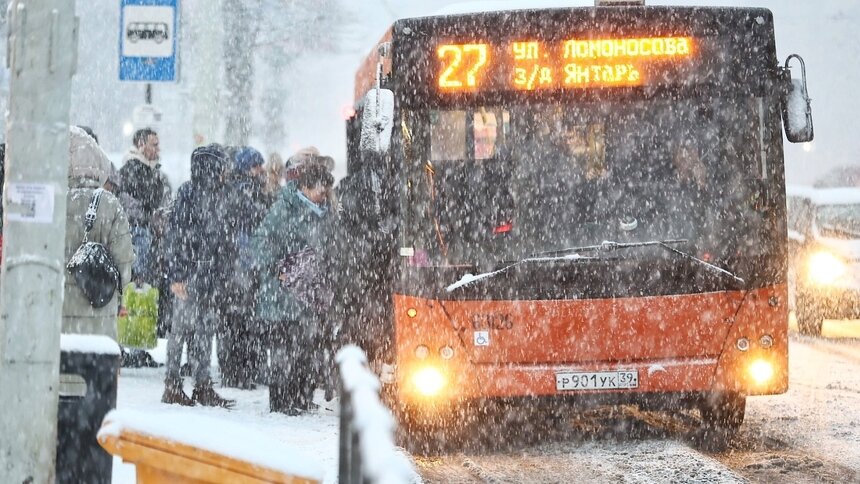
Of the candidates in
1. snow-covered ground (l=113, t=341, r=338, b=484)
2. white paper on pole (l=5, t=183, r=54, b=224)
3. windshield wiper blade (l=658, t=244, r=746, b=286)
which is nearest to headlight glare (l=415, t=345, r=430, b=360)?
snow-covered ground (l=113, t=341, r=338, b=484)

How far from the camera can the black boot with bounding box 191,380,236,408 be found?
9.66 m

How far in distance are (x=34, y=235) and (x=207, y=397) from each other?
4.65 m

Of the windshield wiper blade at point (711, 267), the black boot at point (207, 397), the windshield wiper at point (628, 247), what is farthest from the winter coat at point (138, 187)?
the windshield wiper blade at point (711, 267)

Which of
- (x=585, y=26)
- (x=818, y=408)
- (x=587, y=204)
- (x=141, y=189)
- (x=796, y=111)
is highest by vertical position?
(x=585, y=26)

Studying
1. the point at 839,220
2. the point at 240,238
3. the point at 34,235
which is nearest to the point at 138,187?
the point at 240,238

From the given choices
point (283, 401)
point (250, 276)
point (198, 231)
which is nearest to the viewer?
point (283, 401)

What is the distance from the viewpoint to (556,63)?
838 centimetres

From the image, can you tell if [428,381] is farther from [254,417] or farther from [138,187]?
[138,187]

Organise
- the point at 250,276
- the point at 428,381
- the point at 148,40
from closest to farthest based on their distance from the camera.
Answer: the point at 428,381
the point at 250,276
the point at 148,40

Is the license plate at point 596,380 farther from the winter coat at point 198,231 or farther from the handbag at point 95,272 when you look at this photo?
the winter coat at point 198,231

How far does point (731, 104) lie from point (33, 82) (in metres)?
4.68

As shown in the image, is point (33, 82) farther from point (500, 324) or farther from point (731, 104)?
point (731, 104)

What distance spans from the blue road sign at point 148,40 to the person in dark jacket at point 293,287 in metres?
2.63

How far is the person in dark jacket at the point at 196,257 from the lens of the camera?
9.83 m
